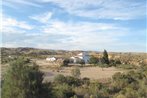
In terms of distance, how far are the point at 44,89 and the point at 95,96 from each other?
26.6 ft

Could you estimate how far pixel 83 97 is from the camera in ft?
82.8

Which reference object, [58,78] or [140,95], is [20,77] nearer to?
[140,95]

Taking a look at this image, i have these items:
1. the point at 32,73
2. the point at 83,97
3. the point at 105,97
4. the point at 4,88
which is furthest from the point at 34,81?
the point at 105,97

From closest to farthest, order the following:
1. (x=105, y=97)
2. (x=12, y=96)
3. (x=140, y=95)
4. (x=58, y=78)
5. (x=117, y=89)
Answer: (x=12, y=96)
(x=140, y=95)
(x=105, y=97)
(x=117, y=89)
(x=58, y=78)

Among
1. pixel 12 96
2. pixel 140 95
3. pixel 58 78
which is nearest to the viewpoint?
pixel 12 96

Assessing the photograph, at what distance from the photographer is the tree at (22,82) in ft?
55.5

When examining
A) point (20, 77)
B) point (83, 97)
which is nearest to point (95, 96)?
point (83, 97)

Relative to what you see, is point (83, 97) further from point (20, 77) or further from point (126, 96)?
point (20, 77)

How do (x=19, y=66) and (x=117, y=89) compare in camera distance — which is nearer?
(x=19, y=66)

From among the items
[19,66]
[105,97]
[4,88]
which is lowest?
[105,97]

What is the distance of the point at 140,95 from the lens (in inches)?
942

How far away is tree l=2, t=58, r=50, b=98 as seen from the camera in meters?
16.9

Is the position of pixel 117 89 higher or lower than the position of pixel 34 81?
lower

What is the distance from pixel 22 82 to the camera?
1728cm
